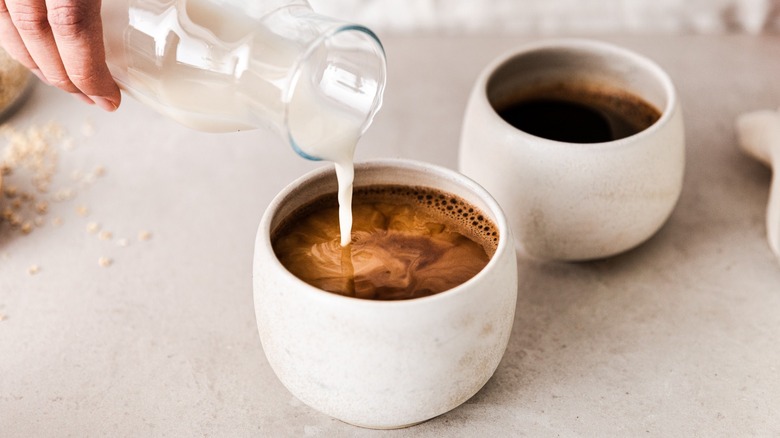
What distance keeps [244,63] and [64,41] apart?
0.56ft

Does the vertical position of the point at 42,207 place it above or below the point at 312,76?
below

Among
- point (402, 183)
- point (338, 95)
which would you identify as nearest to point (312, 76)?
point (338, 95)

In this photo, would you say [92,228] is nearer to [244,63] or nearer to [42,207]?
[42,207]

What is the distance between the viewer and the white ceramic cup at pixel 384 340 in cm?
61

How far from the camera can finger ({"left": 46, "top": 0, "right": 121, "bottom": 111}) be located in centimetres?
68

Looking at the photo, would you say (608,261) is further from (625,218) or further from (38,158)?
(38,158)

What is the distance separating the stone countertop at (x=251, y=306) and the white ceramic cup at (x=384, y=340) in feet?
0.25

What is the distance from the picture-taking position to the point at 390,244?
2.45 feet

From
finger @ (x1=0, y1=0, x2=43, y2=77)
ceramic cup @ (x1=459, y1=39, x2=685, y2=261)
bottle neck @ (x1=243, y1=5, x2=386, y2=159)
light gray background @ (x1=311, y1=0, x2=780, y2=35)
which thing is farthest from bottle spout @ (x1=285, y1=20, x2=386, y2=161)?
light gray background @ (x1=311, y1=0, x2=780, y2=35)

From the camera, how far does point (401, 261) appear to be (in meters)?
0.73

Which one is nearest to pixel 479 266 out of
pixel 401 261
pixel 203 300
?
pixel 401 261

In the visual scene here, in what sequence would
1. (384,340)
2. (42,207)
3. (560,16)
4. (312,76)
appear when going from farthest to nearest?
(560,16) → (42,207) → (312,76) → (384,340)

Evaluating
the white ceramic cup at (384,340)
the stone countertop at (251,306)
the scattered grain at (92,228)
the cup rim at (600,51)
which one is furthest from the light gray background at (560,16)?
the white ceramic cup at (384,340)

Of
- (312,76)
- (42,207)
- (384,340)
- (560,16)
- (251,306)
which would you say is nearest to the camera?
(384,340)
